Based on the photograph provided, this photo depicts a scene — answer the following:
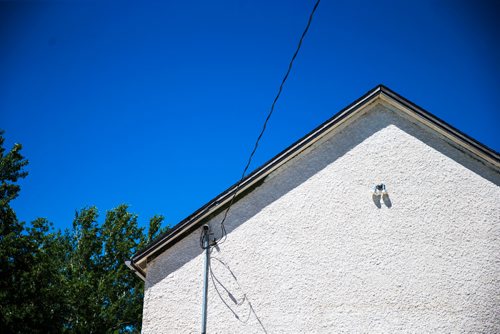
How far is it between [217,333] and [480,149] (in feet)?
21.5

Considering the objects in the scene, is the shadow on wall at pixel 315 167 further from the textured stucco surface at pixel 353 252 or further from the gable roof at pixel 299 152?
the gable roof at pixel 299 152

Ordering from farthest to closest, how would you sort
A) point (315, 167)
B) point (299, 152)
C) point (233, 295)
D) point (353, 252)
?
1. point (299, 152)
2. point (315, 167)
3. point (353, 252)
4. point (233, 295)

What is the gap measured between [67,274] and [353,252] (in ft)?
81.2

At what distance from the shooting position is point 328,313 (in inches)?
293

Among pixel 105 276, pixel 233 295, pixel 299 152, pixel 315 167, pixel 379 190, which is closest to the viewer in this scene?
pixel 233 295

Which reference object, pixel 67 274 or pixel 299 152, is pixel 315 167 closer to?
pixel 299 152

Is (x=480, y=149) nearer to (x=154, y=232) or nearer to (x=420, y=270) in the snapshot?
(x=420, y=270)

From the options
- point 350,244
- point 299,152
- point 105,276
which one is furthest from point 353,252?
point 105,276

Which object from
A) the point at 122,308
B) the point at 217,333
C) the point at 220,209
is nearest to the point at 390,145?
the point at 220,209

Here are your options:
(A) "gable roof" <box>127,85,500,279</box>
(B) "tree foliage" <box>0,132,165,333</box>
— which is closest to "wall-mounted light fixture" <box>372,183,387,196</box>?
(A) "gable roof" <box>127,85,500,279</box>

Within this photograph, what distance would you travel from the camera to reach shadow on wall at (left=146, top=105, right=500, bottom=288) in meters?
7.99

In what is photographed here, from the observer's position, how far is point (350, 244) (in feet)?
26.3

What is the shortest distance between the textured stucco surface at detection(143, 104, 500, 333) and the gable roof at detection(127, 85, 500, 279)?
0.16m

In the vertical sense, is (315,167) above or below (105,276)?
below
